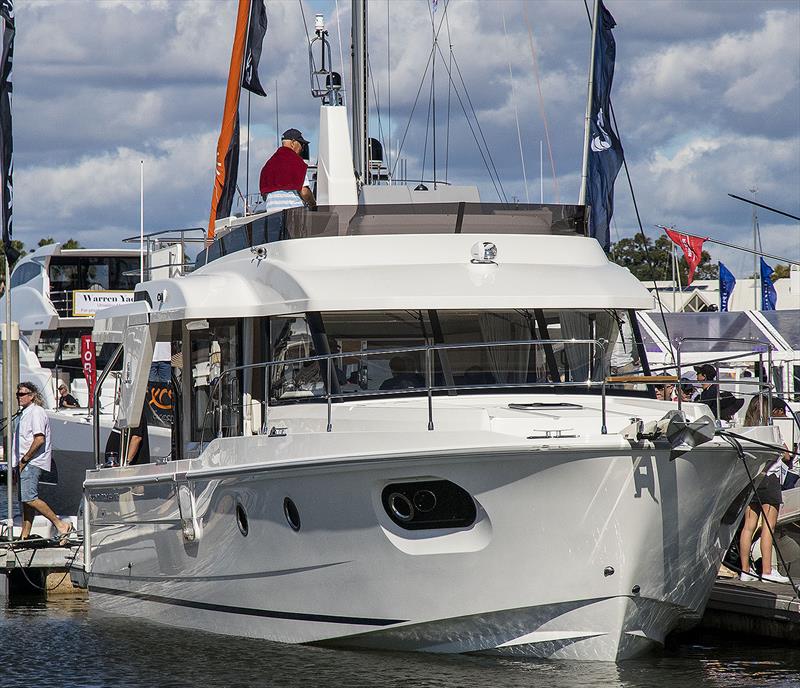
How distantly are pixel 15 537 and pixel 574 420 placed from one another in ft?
25.9

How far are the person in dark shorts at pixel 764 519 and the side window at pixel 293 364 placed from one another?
3.51 metres

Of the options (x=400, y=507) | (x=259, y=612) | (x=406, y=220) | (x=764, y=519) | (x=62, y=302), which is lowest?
(x=259, y=612)

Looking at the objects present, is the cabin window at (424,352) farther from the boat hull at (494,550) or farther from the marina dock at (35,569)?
the marina dock at (35,569)

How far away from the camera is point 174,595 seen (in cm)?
1130

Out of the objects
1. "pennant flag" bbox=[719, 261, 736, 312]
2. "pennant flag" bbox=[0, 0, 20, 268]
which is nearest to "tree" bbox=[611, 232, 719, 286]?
"pennant flag" bbox=[719, 261, 736, 312]

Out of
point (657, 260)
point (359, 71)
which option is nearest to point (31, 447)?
point (359, 71)

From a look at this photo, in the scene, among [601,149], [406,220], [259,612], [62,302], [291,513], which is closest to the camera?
[291,513]

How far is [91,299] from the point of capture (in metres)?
28.5

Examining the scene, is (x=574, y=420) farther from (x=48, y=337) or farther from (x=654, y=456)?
(x=48, y=337)

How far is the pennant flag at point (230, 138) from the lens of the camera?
1403 centimetres

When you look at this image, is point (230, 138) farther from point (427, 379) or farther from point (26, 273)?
point (26, 273)

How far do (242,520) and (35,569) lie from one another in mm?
4758

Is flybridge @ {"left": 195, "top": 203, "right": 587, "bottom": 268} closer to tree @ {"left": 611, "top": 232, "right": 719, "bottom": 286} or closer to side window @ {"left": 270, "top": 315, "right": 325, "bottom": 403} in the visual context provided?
side window @ {"left": 270, "top": 315, "right": 325, "bottom": 403}

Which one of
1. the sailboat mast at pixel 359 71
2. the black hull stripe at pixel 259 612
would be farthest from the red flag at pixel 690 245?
the black hull stripe at pixel 259 612
